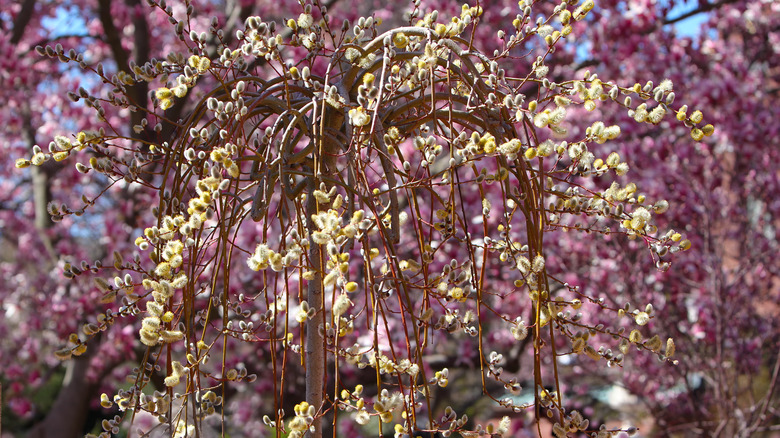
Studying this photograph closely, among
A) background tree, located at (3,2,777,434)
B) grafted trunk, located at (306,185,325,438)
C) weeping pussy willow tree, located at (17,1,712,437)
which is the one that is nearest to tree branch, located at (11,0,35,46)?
background tree, located at (3,2,777,434)

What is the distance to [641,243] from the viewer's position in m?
2.55

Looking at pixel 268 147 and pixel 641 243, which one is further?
pixel 641 243

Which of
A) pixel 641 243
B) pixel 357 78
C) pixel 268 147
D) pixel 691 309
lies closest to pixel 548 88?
pixel 357 78

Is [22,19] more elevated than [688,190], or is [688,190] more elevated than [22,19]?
[22,19]

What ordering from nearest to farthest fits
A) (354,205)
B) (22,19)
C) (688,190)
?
1. (354,205)
2. (688,190)
3. (22,19)

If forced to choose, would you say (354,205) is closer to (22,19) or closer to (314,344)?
(314,344)

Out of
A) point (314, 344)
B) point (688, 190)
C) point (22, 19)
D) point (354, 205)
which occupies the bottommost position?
point (314, 344)

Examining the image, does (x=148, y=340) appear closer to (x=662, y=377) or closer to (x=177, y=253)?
(x=177, y=253)

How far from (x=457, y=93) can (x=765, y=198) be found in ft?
7.67

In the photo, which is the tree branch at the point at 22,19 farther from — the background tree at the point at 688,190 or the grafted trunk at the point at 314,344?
the grafted trunk at the point at 314,344

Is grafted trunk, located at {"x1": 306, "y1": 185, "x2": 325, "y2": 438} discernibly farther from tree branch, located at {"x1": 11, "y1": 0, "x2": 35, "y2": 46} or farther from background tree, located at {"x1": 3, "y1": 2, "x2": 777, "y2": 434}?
tree branch, located at {"x1": 11, "y1": 0, "x2": 35, "y2": 46}

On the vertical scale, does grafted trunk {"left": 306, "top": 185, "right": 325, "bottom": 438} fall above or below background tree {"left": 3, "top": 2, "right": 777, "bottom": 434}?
below

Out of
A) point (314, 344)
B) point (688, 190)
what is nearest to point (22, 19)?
point (314, 344)

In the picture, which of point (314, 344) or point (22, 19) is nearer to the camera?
point (314, 344)
